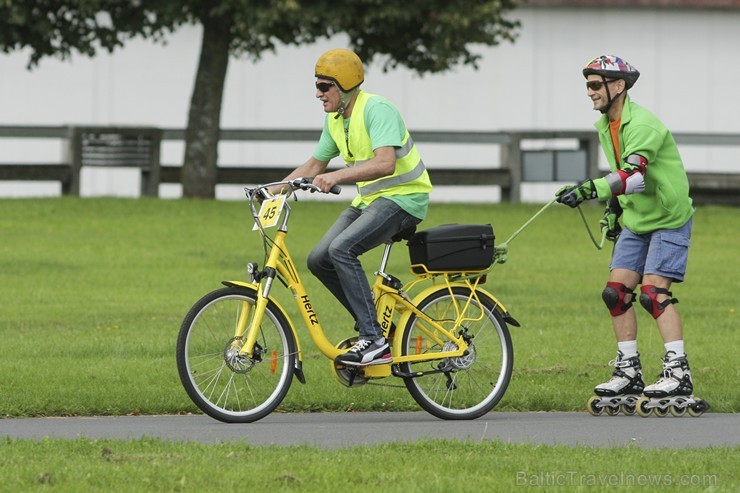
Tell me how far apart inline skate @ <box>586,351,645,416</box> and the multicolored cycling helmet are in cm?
148

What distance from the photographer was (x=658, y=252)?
370 inches

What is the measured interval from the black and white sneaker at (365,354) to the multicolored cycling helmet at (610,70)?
1.76m

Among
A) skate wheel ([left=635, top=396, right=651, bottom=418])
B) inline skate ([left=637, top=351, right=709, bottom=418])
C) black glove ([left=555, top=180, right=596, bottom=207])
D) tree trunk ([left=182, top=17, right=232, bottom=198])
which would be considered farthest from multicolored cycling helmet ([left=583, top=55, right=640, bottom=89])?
tree trunk ([left=182, top=17, right=232, bottom=198])

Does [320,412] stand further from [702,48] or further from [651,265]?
[702,48]

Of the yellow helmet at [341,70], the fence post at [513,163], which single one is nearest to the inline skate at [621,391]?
the yellow helmet at [341,70]

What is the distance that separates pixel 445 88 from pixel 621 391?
24.7 meters

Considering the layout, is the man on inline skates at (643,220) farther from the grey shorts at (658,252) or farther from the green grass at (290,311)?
the green grass at (290,311)

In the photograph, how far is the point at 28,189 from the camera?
3147 cm

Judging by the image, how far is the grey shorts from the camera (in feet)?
30.8

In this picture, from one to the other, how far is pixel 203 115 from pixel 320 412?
641 inches

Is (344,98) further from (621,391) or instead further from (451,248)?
(621,391)

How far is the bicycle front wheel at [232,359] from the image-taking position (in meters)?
8.73

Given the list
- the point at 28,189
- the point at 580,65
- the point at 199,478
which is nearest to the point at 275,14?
the point at 28,189

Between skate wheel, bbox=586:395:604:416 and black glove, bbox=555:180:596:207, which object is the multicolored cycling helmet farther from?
skate wheel, bbox=586:395:604:416
